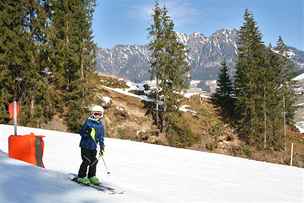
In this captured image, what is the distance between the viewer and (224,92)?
208ft

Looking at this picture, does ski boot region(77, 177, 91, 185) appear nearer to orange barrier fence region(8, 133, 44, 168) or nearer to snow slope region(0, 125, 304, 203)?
snow slope region(0, 125, 304, 203)

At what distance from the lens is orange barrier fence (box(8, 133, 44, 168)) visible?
1314cm

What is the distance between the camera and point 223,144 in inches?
2040

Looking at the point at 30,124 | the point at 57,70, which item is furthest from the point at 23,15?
the point at 30,124

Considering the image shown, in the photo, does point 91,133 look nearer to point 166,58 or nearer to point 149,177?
point 149,177

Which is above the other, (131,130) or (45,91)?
(45,91)

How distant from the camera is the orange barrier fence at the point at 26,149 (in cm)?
1314

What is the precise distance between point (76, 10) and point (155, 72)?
41.0 feet

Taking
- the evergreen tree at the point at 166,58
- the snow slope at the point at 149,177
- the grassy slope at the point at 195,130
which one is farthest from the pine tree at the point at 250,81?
the snow slope at the point at 149,177

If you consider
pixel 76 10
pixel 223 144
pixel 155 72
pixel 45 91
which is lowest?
pixel 223 144

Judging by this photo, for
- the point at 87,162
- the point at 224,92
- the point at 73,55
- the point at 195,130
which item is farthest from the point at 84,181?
the point at 224,92

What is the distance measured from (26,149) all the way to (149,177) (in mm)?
3764

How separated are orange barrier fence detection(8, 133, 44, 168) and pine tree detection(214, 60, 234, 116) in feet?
161

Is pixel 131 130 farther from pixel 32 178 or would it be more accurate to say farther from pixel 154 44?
pixel 32 178
